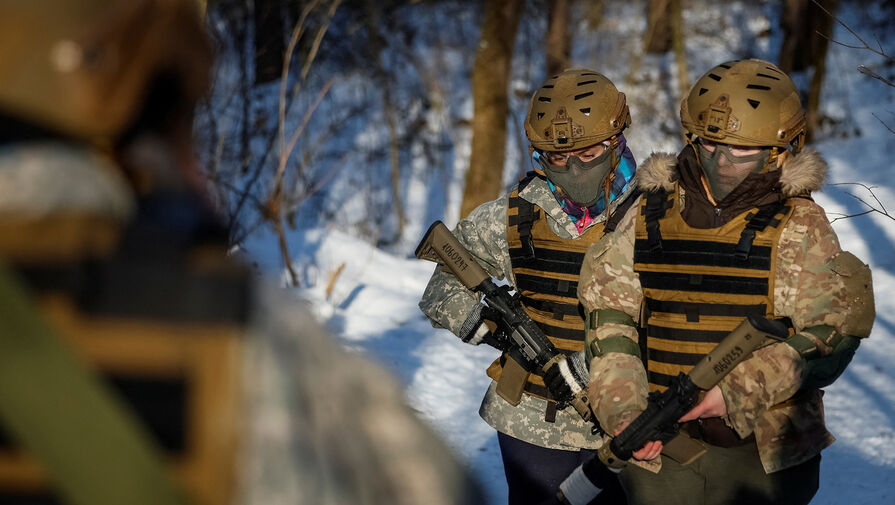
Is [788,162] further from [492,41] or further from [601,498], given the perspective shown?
[492,41]

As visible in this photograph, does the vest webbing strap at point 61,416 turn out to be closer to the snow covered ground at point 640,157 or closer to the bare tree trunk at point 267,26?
the snow covered ground at point 640,157

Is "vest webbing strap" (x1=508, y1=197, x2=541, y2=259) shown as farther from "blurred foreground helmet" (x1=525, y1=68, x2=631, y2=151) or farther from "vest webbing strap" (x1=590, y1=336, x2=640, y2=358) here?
"vest webbing strap" (x1=590, y1=336, x2=640, y2=358)

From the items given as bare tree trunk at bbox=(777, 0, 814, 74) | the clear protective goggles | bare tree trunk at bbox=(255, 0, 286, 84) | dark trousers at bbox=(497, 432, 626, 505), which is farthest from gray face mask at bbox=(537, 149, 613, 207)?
bare tree trunk at bbox=(777, 0, 814, 74)

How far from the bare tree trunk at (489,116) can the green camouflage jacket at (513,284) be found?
5962 millimetres

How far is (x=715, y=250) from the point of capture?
2.74 m

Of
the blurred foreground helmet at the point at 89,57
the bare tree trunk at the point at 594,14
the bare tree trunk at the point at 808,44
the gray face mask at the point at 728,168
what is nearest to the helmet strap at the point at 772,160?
the gray face mask at the point at 728,168

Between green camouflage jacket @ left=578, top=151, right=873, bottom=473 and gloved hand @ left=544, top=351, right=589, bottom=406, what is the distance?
0.30 m

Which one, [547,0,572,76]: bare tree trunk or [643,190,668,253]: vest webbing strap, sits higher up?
[643,190,668,253]: vest webbing strap

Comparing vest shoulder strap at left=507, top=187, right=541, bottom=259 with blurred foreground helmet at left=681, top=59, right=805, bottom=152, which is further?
vest shoulder strap at left=507, top=187, right=541, bottom=259

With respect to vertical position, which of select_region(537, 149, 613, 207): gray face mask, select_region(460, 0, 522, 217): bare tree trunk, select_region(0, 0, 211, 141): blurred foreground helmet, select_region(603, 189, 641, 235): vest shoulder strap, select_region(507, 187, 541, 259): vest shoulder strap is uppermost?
select_region(0, 0, 211, 141): blurred foreground helmet

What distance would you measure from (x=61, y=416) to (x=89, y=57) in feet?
1.31

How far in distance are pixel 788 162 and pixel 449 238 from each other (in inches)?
48.5

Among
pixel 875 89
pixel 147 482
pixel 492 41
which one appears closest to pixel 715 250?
pixel 147 482

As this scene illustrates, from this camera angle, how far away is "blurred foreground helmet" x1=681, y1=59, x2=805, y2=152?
2770 millimetres
